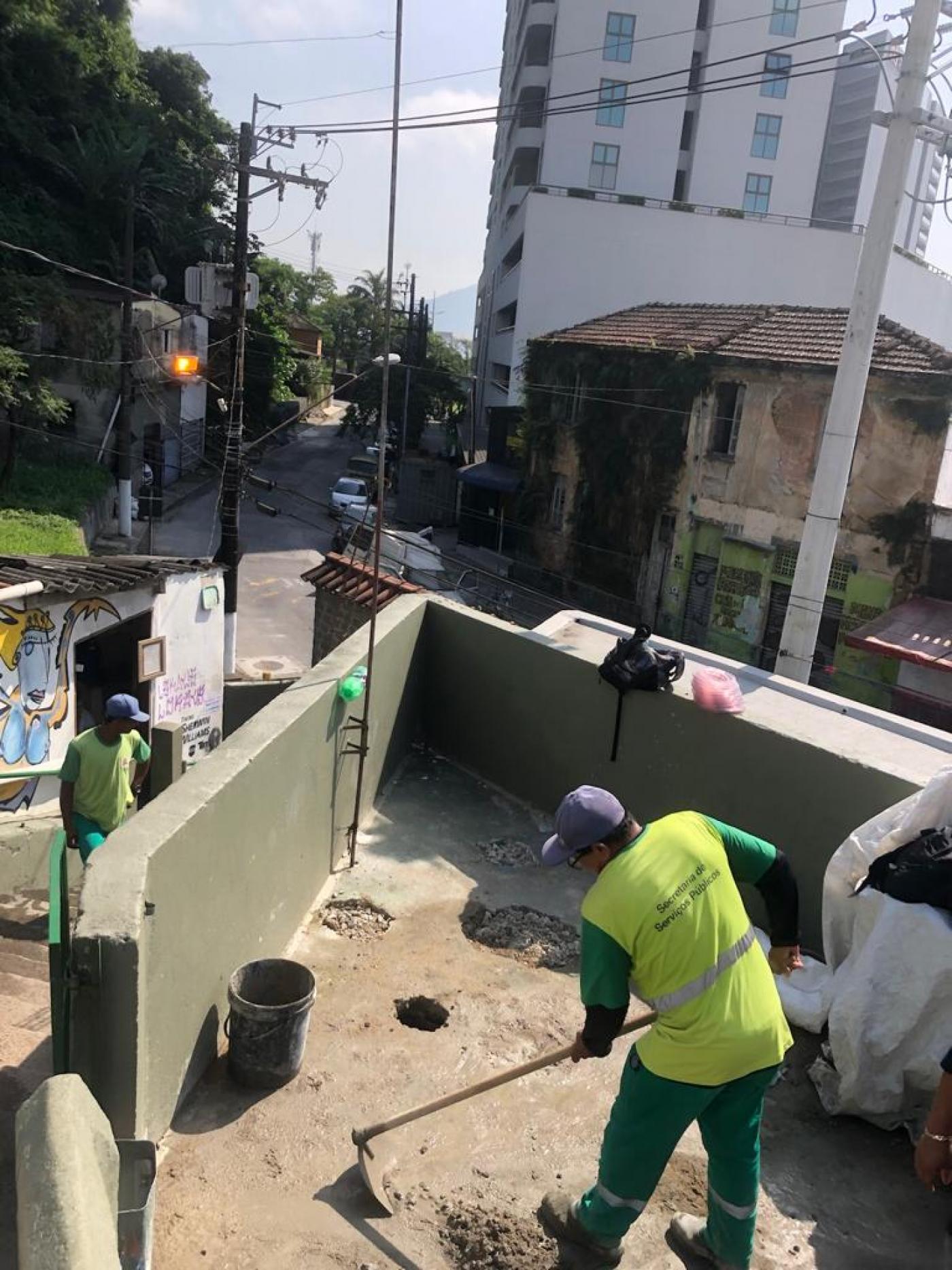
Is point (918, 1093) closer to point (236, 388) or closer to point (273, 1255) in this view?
point (273, 1255)

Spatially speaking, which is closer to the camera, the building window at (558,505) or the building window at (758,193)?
the building window at (558,505)

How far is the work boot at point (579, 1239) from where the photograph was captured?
325 centimetres

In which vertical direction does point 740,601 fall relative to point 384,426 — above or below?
below

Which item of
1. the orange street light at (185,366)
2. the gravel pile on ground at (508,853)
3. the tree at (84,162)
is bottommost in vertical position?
the gravel pile on ground at (508,853)

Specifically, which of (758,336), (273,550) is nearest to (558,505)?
(758,336)

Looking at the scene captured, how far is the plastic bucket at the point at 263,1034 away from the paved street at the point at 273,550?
1340cm

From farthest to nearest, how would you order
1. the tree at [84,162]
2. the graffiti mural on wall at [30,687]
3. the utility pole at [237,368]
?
the tree at [84,162] < the utility pole at [237,368] < the graffiti mural on wall at [30,687]

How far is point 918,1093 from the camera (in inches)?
153

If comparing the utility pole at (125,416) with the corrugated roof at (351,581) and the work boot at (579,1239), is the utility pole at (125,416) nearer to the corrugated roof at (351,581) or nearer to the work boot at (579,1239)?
the corrugated roof at (351,581)

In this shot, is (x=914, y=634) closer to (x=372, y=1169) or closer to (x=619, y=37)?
(x=372, y=1169)

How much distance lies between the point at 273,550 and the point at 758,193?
88.8ft

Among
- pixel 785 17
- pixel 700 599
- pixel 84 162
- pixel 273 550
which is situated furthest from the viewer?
pixel 785 17

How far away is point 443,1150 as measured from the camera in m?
3.73

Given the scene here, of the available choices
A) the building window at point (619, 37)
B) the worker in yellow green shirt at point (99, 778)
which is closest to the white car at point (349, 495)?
the building window at point (619, 37)
